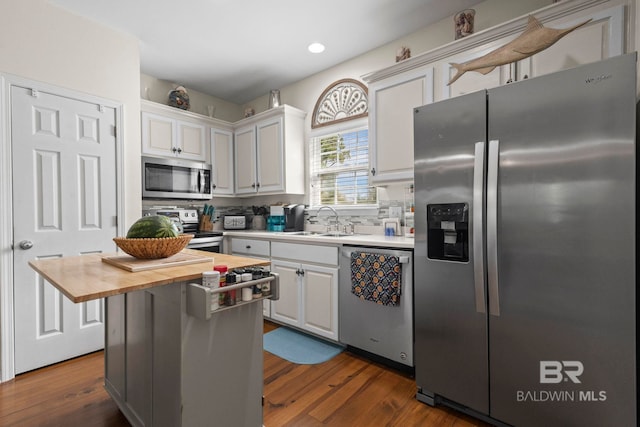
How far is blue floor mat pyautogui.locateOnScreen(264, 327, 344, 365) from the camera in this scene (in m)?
2.39

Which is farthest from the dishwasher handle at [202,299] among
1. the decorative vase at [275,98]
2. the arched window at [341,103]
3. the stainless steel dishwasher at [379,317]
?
the decorative vase at [275,98]

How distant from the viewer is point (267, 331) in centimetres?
293

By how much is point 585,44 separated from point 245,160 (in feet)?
10.7

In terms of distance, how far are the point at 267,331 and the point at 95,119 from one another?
2.35 metres

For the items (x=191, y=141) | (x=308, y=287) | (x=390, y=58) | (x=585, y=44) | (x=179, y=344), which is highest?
(x=390, y=58)

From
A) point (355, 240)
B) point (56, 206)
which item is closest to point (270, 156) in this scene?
point (355, 240)

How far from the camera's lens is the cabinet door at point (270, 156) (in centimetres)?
351

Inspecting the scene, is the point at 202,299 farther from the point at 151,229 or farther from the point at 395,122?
the point at 395,122

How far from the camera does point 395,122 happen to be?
254 centimetres

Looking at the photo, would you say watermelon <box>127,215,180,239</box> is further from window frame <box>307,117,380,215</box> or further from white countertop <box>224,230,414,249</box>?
window frame <box>307,117,380,215</box>

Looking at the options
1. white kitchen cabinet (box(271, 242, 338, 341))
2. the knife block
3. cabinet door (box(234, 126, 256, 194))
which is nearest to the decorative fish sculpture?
white kitchen cabinet (box(271, 242, 338, 341))

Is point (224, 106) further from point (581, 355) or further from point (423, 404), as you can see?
point (581, 355)

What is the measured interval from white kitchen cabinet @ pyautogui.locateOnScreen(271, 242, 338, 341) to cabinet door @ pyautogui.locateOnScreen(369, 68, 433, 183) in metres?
0.82

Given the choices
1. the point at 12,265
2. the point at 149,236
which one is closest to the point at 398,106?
the point at 149,236
